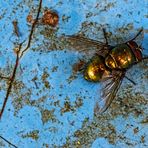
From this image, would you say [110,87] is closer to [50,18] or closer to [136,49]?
[136,49]

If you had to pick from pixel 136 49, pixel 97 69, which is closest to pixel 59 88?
pixel 97 69

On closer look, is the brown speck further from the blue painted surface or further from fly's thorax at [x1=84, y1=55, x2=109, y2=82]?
fly's thorax at [x1=84, y1=55, x2=109, y2=82]

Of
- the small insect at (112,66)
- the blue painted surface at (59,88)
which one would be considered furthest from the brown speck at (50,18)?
the small insect at (112,66)

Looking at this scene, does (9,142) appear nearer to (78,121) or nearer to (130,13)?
(78,121)

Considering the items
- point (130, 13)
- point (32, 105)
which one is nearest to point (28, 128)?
point (32, 105)

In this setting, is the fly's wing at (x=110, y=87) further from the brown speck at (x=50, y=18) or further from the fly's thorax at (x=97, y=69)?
the brown speck at (x=50, y=18)

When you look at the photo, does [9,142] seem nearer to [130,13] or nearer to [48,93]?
[48,93]

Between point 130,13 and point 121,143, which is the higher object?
point 130,13
